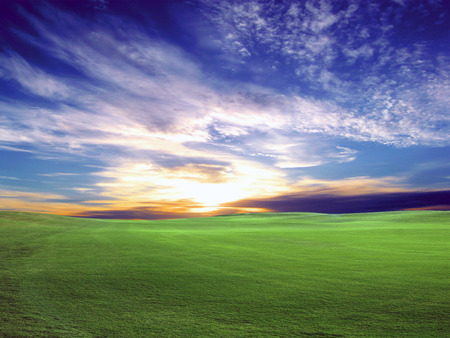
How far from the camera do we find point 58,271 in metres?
8.95

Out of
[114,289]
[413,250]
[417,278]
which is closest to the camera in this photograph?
[114,289]

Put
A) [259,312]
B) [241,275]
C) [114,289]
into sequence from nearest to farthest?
1. [259,312]
2. [114,289]
3. [241,275]

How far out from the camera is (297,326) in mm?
5109

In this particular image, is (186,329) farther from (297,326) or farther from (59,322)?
(59,322)

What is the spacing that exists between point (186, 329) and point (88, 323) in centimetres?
179

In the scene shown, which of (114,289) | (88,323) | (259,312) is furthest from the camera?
(114,289)

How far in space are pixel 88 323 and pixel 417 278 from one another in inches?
322

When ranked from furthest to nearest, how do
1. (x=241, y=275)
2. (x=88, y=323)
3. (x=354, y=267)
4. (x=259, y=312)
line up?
(x=354, y=267) → (x=241, y=275) → (x=259, y=312) → (x=88, y=323)

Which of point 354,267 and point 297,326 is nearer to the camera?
point 297,326

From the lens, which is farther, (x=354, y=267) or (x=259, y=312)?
(x=354, y=267)

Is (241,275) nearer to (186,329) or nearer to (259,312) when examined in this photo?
(259,312)

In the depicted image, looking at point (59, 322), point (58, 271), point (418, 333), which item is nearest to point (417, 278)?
point (418, 333)

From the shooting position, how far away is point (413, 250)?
1345 cm

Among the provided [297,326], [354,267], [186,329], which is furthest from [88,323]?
[354,267]
